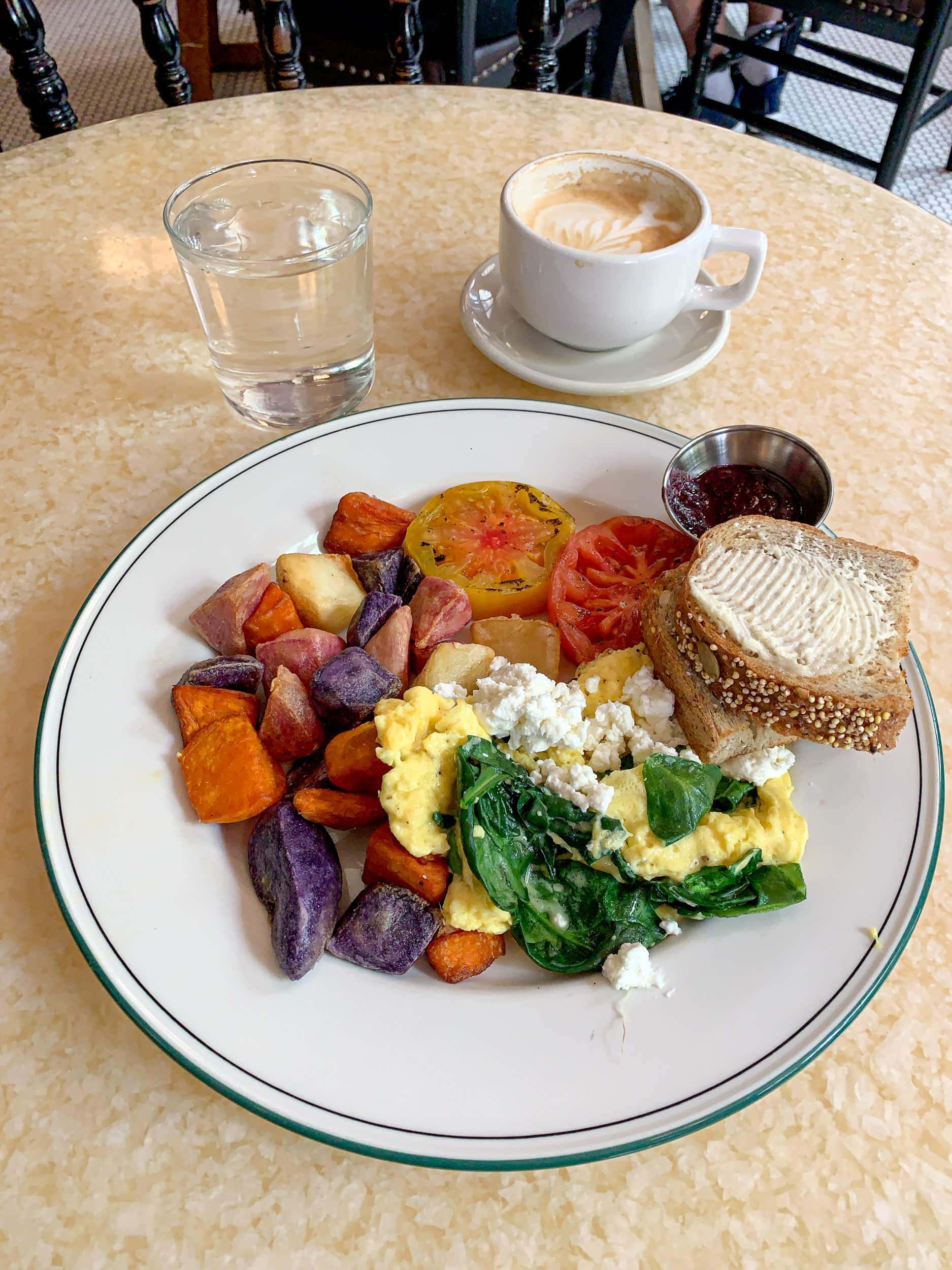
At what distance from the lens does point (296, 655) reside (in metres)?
1.15

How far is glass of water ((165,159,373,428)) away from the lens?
4.37 ft

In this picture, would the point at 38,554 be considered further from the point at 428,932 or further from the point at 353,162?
the point at 353,162

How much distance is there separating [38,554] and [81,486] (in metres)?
0.15

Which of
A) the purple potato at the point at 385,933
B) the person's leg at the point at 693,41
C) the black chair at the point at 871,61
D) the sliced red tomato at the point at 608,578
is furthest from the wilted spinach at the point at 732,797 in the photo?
the person's leg at the point at 693,41

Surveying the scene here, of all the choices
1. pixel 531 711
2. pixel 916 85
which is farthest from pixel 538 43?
pixel 531 711

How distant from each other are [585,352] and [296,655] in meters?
0.76

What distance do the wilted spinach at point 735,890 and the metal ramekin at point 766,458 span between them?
0.55m

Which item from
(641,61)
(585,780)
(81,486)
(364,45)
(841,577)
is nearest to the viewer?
(585,780)

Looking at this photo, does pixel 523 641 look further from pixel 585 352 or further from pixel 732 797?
pixel 585 352

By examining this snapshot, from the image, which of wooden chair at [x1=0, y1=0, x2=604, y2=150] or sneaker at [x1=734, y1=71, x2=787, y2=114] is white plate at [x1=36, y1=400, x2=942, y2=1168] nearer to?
wooden chair at [x1=0, y1=0, x2=604, y2=150]

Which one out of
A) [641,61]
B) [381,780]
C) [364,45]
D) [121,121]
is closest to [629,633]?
[381,780]

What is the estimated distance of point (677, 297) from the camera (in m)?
1.47

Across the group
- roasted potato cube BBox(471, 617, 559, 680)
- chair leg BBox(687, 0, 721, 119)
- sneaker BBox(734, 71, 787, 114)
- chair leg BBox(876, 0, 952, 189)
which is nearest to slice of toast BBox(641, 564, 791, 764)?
roasted potato cube BBox(471, 617, 559, 680)

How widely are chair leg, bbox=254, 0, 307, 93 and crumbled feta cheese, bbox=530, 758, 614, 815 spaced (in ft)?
6.00
